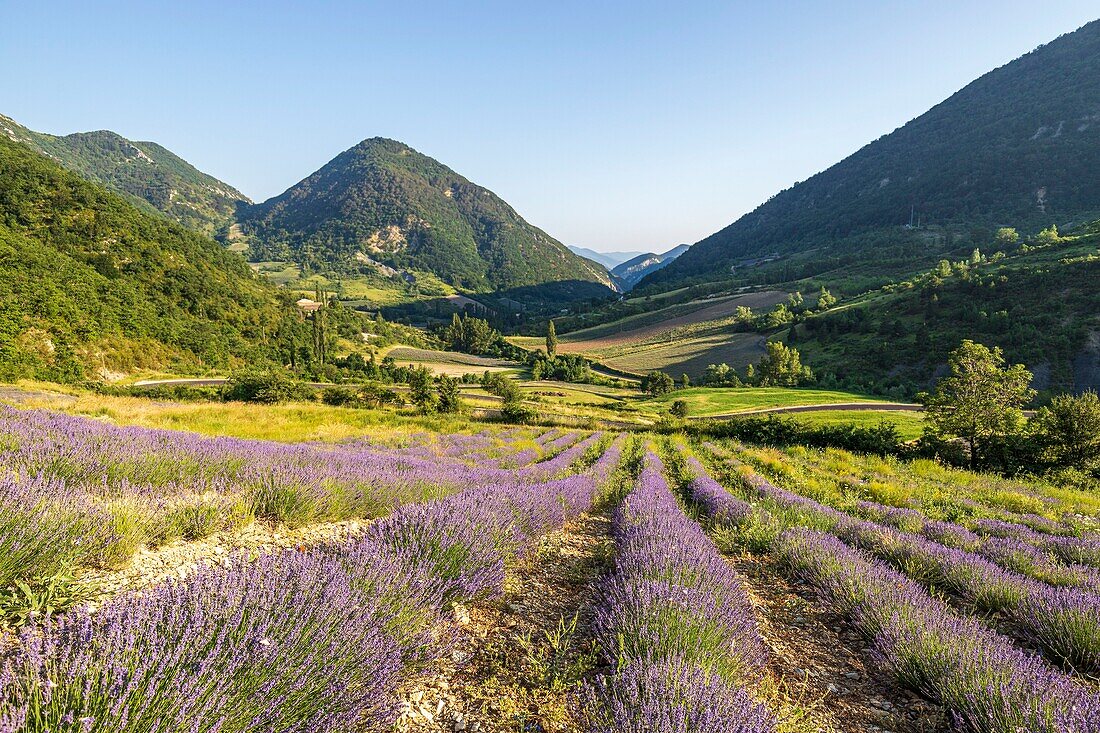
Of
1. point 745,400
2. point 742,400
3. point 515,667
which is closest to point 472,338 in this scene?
point 742,400

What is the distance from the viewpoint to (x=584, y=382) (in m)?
94.2

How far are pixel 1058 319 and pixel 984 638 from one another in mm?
111158

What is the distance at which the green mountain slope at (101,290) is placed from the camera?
48.7 m

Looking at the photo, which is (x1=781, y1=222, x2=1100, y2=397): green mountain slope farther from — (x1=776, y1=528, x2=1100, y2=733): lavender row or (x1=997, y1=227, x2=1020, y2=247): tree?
(x1=776, y1=528, x2=1100, y2=733): lavender row

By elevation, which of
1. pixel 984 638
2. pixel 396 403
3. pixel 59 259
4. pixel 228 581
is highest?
pixel 59 259

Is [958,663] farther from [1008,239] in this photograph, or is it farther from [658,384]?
[1008,239]

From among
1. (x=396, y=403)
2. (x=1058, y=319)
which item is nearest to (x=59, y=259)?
(x=396, y=403)

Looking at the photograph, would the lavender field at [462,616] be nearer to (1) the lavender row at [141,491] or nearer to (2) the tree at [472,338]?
(1) the lavender row at [141,491]

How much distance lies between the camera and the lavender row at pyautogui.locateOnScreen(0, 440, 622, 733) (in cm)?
165

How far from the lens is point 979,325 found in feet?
260

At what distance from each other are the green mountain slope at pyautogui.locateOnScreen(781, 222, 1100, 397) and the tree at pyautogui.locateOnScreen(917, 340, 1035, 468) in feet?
169

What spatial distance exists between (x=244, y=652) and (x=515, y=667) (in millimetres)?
1979

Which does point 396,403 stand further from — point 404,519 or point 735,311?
point 735,311

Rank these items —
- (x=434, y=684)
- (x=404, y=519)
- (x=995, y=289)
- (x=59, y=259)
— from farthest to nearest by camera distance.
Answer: (x=995, y=289) < (x=59, y=259) < (x=404, y=519) < (x=434, y=684)
